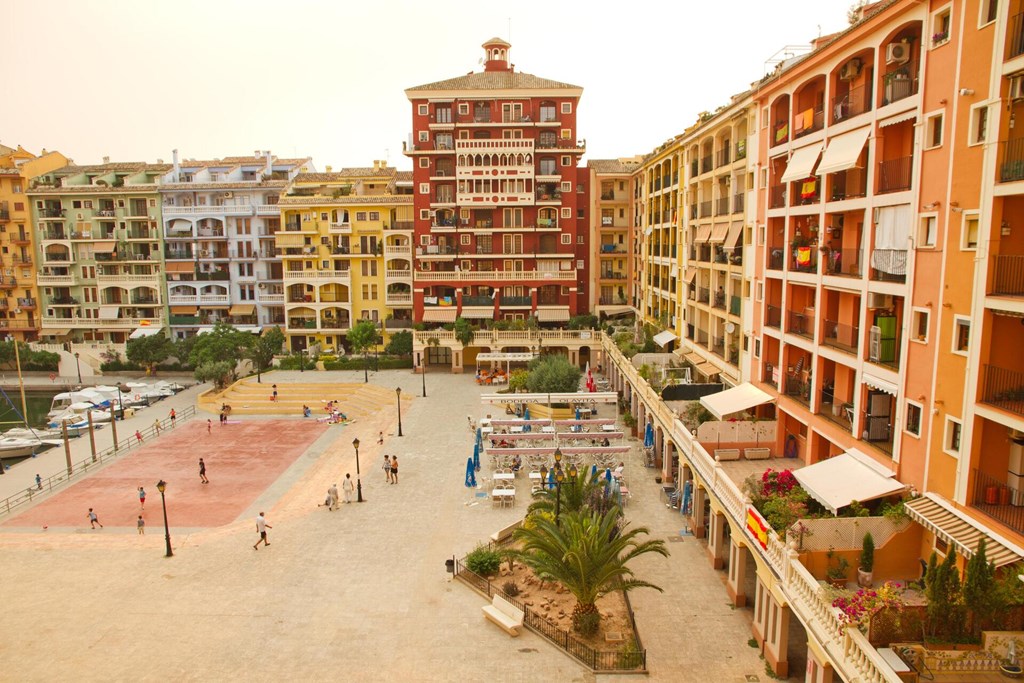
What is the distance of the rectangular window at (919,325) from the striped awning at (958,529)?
369cm

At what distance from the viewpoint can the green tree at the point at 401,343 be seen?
58281mm

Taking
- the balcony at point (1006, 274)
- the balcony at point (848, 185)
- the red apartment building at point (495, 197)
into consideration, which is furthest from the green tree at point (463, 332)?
the balcony at point (1006, 274)

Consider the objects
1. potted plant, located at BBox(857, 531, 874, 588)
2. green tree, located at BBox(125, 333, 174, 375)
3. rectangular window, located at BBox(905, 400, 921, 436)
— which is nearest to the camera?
potted plant, located at BBox(857, 531, 874, 588)

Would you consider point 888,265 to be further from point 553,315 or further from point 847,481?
point 553,315

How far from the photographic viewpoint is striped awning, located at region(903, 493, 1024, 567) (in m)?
12.6

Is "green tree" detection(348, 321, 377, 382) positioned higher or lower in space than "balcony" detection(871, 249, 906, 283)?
lower

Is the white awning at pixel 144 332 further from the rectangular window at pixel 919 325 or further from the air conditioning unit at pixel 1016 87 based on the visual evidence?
the air conditioning unit at pixel 1016 87

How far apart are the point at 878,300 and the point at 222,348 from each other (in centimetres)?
5023

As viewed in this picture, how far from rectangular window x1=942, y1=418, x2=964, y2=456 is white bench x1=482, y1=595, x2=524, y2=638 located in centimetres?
1178

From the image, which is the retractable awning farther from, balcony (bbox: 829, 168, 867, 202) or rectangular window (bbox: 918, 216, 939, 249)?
rectangular window (bbox: 918, 216, 939, 249)

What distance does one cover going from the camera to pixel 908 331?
1605 centimetres

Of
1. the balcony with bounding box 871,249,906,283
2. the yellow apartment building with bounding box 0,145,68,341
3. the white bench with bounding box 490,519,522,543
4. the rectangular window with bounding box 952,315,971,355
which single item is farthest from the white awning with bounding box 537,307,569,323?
the yellow apartment building with bounding box 0,145,68,341

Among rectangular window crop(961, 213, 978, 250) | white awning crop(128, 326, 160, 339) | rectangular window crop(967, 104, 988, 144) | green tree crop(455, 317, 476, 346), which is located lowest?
white awning crop(128, 326, 160, 339)

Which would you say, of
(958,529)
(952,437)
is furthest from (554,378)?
(958,529)
